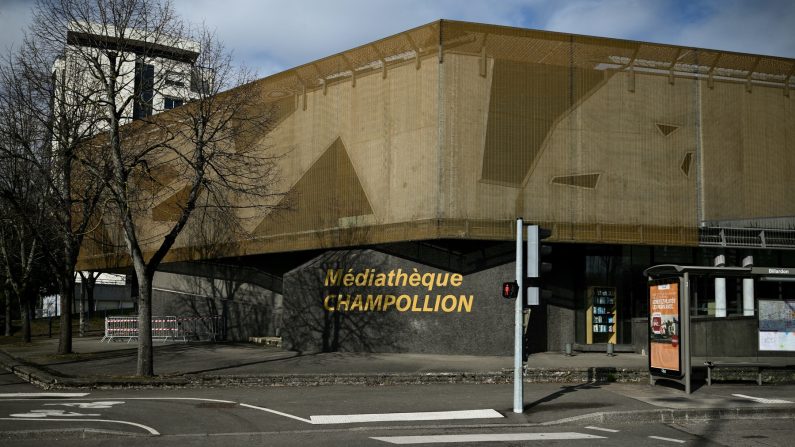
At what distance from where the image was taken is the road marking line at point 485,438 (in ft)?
38.8

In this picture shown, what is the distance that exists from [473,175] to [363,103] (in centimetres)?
527

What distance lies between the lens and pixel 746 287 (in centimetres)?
2659

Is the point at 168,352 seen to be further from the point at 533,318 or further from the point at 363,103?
the point at 533,318

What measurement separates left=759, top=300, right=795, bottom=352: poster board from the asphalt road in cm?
115

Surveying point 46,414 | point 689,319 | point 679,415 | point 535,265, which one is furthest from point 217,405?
point 689,319

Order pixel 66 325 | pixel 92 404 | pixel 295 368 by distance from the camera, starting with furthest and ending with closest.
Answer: pixel 66 325 < pixel 295 368 < pixel 92 404

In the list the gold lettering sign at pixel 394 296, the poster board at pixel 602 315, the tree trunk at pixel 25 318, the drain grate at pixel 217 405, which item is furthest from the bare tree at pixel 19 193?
the poster board at pixel 602 315

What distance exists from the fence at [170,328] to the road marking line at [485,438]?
2291 cm

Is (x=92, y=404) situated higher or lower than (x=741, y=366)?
lower

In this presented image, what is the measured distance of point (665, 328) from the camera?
17406 millimetres

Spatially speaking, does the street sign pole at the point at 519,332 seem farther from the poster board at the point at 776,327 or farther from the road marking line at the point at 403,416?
the poster board at the point at 776,327

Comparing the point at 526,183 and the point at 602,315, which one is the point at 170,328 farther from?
the point at 602,315

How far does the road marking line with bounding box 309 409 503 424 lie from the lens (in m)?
13.7

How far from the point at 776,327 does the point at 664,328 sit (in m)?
3.25
